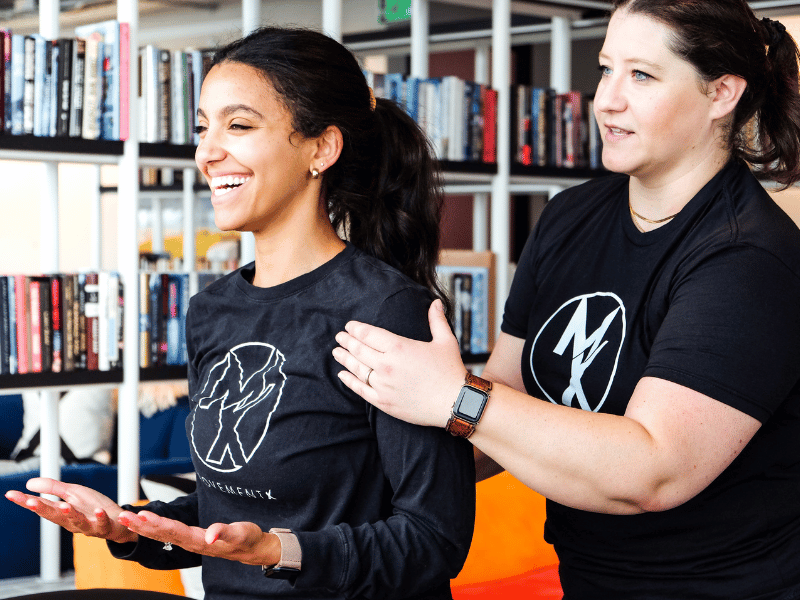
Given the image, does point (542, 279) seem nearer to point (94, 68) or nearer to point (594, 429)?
point (594, 429)

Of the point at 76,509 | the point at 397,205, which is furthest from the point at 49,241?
the point at 76,509

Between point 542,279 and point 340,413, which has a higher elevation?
point 542,279

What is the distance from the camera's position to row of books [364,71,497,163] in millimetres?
3477

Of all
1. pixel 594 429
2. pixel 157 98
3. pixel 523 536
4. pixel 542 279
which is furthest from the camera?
pixel 157 98

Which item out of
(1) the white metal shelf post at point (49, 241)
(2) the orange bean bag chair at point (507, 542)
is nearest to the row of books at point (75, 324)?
(1) the white metal shelf post at point (49, 241)

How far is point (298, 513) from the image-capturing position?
128cm

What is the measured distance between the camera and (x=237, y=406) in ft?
4.37

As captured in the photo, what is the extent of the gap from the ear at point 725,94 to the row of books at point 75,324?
198 cm

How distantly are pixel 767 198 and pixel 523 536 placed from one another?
5.28ft

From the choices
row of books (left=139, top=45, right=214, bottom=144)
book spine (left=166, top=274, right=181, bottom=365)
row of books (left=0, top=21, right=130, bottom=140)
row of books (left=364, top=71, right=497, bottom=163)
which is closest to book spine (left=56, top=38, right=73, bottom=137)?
row of books (left=0, top=21, right=130, bottom=140)

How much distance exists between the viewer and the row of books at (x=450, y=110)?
3477 millimetres

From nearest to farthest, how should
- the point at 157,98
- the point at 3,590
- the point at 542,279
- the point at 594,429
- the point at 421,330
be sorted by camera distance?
the point at 594,429, the point at 421,330, the point at 542,279, the point at 157,98, the point at 3,590

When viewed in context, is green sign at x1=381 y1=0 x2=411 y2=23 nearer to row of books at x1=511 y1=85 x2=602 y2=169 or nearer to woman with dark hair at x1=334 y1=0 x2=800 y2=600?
row of books at x1=511 y1=85 x2=602 y2=169

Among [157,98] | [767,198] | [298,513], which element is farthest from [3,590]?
[767,198]
